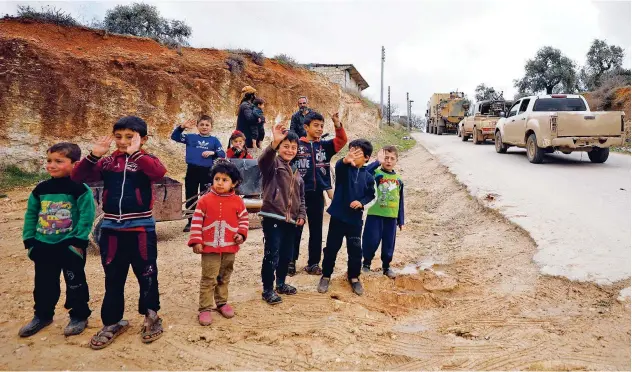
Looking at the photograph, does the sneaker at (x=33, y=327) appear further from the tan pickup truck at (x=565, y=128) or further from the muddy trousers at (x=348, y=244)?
the tan pickup truck at (x=565, y=128)

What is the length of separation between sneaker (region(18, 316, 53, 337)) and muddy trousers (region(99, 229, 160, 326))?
0.59 meters

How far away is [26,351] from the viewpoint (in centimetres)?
286

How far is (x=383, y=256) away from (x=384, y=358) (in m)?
1.61

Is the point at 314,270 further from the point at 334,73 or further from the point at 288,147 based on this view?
the point at 334,73

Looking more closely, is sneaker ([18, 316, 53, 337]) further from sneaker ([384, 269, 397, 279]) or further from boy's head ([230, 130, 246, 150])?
boy's head ([230, 130, 246, 150])

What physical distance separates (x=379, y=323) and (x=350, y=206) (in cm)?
109

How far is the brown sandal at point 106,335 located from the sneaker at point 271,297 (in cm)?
115

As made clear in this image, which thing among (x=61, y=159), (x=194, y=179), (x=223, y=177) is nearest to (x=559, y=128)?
(x=194, y=179)

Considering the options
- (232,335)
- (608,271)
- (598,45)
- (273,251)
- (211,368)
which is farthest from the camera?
(598,45)

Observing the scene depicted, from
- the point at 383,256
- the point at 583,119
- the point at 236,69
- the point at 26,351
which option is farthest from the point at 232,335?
the point at 236,69

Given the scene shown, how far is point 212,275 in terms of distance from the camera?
326 cm

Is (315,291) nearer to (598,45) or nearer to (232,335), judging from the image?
(232,335)

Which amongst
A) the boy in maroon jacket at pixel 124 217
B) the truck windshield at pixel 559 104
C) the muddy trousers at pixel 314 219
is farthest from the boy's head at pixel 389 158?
the truck windshield at pixel 559 104

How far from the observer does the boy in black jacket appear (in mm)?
3889
